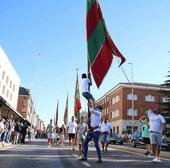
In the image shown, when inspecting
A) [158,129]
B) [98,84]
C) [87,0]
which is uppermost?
[87,0]

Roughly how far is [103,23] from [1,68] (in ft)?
112

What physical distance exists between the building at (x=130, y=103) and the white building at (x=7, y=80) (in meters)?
22.0

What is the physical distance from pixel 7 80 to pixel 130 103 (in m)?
28.5

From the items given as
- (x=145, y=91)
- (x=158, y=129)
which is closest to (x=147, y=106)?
(x=145, y=91)

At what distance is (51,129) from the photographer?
953 inches

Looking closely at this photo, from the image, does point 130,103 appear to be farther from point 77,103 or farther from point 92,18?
point 92,18

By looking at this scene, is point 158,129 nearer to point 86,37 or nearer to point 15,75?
point 86,37

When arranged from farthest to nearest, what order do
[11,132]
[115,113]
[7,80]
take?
[115,113], [7,80], [11,132]

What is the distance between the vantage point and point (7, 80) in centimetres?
5003

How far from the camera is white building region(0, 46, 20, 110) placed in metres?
44.5

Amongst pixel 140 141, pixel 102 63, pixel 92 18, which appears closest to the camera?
pixel 102 63

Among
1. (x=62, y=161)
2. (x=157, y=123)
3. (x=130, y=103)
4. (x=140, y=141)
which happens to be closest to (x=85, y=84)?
(x=62, y=161)

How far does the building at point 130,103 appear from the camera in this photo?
6725 cm

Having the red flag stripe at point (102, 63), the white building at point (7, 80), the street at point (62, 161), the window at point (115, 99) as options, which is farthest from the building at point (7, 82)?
the red flag stripe at point (102, 63)
